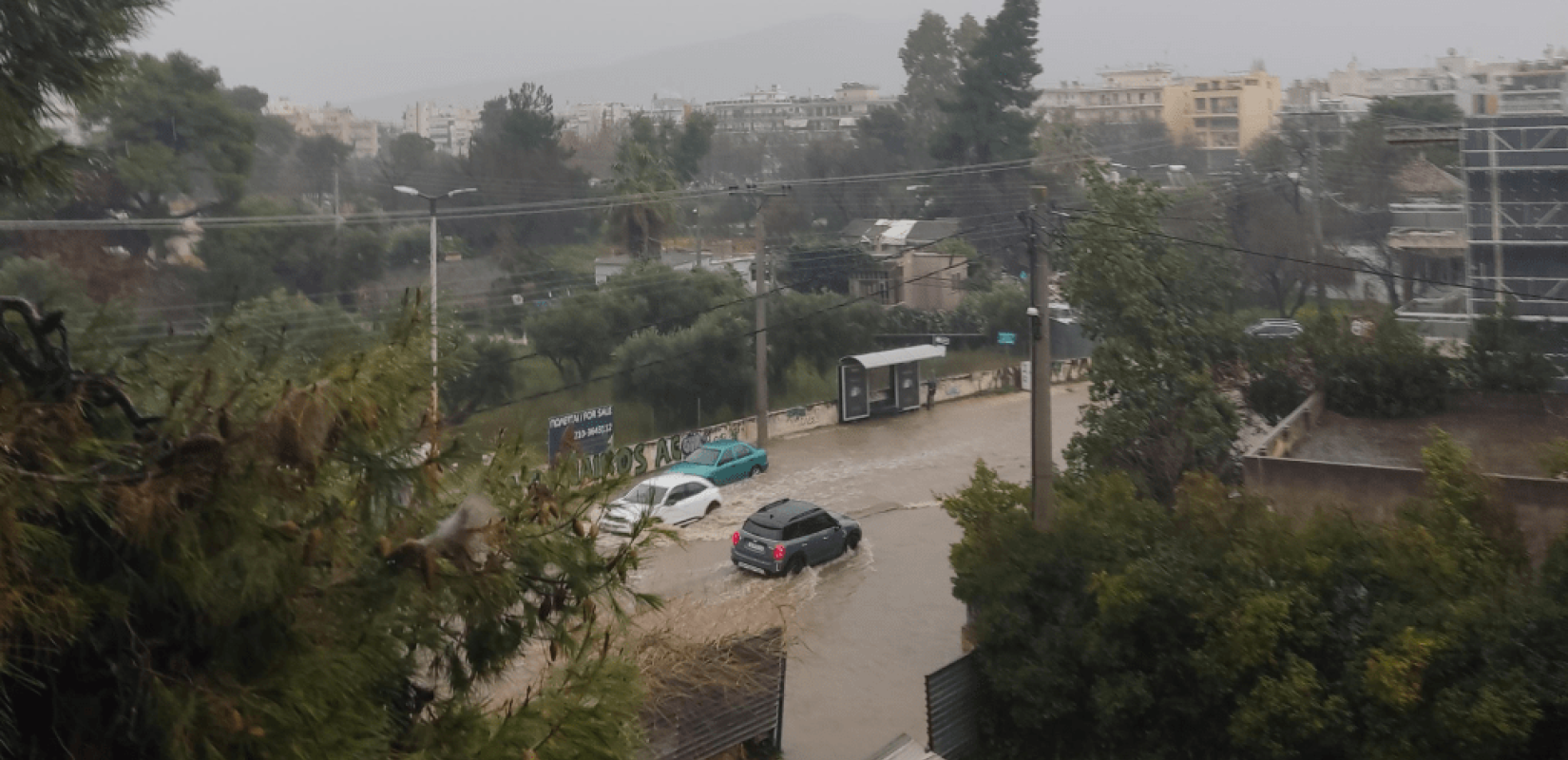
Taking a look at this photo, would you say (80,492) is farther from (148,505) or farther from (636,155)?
(636,155)

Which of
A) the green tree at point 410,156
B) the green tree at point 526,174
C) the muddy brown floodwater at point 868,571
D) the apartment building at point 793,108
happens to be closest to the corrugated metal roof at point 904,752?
the muddy brown floodwater at point 868,571

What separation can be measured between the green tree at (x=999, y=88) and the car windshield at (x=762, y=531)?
45990 mm

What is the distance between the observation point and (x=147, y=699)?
2311 millimetres

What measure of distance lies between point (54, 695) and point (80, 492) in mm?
376

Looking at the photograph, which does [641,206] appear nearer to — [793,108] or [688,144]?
[688,144]

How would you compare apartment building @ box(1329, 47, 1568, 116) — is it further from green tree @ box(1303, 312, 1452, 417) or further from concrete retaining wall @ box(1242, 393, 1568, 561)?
concrete retaining wall @ box(1242, 393, 1568, 561)

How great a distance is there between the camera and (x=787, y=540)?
17.1 meters

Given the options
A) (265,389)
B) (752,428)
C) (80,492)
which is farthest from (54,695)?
(752,428)

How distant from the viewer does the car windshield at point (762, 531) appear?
1700 centimetres

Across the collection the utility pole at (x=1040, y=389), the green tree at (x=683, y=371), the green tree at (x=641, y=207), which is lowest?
the green tree at (x=683, y=371)

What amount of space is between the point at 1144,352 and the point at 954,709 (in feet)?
26.5

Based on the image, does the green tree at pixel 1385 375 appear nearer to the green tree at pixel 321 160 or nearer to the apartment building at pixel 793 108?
the green tree at pixel 321 160

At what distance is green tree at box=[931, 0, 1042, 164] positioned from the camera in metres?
59.7

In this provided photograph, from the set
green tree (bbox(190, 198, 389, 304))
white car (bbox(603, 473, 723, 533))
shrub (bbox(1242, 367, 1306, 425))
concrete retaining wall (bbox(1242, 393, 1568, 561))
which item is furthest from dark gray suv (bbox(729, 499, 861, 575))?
green tree (bbox(190, 198, 389, 304))
